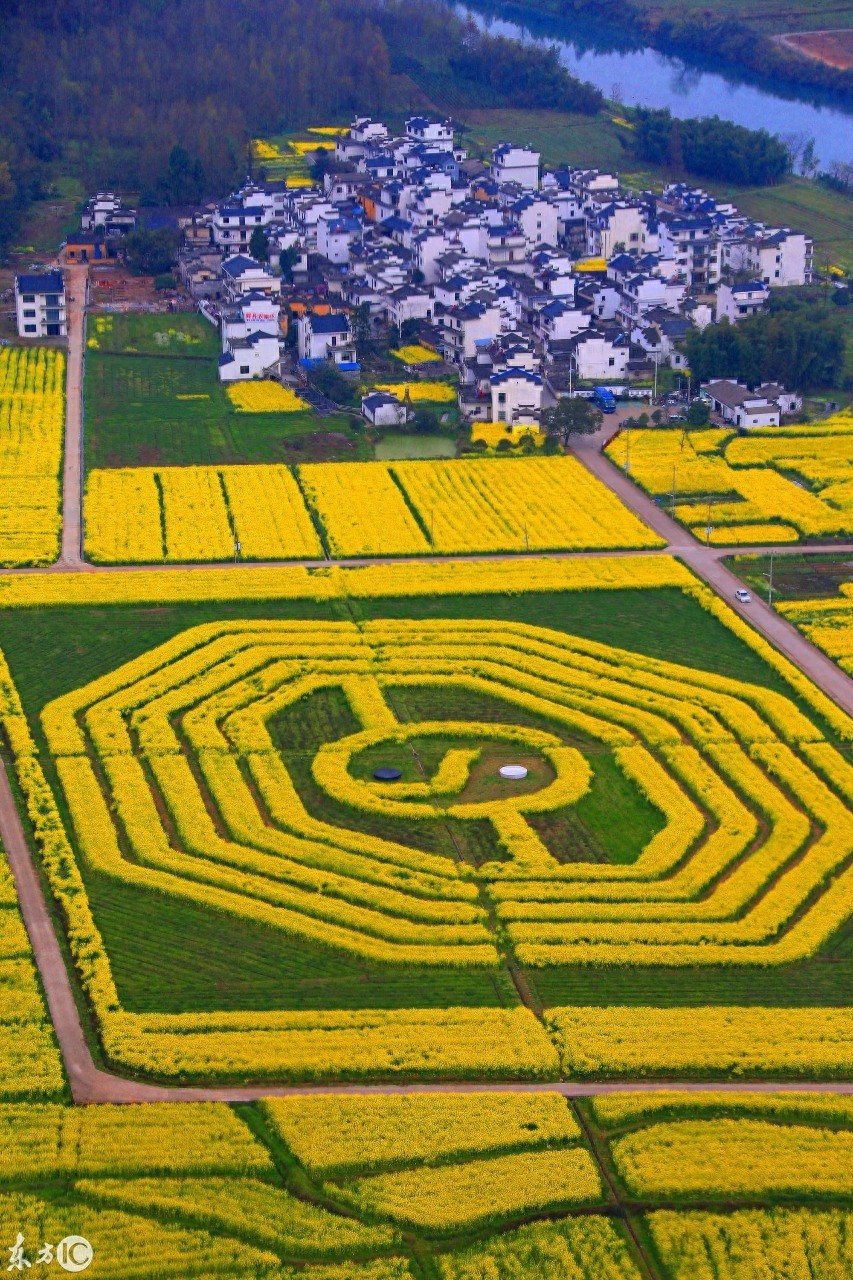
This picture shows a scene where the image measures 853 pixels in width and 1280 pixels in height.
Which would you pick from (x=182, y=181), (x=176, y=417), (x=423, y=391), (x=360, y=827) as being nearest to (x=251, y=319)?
(x=423, y=391)

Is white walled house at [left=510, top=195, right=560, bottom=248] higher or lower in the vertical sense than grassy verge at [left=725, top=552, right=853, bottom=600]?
lower

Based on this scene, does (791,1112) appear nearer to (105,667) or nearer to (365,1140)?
(365,1140)

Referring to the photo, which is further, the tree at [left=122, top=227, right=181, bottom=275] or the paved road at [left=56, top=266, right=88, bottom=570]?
the tree at [left=122, top=227, right=181, bottom=275]

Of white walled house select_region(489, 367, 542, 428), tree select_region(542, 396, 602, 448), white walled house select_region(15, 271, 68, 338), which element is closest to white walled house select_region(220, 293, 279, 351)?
white walled house select_region(15, 271, 68, 338)

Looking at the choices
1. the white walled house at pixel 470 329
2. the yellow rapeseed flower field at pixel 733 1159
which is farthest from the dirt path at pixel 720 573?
the yellow rapeseed flower field at pixel 733 1159

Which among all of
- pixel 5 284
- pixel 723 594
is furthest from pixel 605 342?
pixel 5 284

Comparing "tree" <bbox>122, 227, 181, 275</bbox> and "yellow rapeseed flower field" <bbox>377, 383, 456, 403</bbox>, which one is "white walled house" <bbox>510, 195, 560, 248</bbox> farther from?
"yellow rapeseed flower field" <bbox>377, 383, 456, 403</bbox>

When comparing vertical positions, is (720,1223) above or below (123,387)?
above
